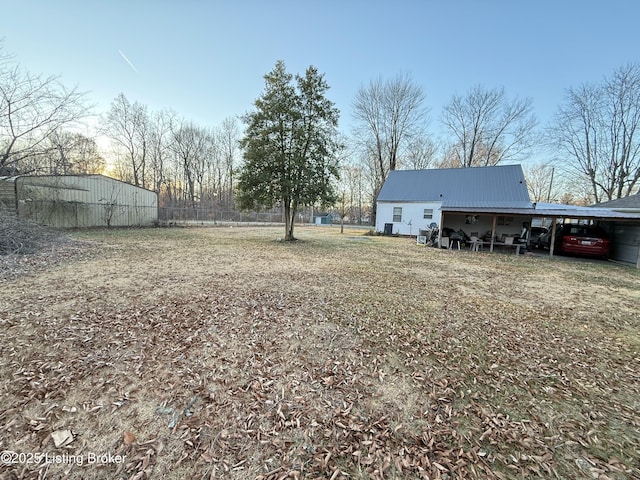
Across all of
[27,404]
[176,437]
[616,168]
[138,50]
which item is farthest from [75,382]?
[616,168]

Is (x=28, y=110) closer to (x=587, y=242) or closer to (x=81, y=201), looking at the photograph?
(x=81, y=201)

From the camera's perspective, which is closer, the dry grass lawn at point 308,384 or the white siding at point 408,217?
the dry grass lawn at point 308,384

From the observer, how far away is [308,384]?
252cm

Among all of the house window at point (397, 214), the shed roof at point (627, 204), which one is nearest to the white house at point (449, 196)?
the house window at point (397, 214)

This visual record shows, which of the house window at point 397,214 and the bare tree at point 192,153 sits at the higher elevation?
the bare tree at point 192,153

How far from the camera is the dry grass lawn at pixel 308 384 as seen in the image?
1.74 metres

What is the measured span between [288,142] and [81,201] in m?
13.6

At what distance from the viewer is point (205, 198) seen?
35.2 m

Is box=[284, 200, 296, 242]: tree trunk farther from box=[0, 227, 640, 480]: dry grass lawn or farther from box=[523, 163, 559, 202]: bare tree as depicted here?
box=[523, 163, 559, 202]: bare tree

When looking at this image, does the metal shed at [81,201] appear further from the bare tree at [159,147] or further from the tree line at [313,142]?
the bare tree at [159,147]

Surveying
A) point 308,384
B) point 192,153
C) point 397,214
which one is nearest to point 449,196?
point 397,214

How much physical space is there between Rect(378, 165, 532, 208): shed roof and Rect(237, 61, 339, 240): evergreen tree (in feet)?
31.9

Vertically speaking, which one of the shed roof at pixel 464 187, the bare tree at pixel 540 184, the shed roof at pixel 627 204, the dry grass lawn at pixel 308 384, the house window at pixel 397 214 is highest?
the bare tree at pixel 540 184

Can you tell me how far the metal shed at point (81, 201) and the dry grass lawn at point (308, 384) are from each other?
1251 centimetres
